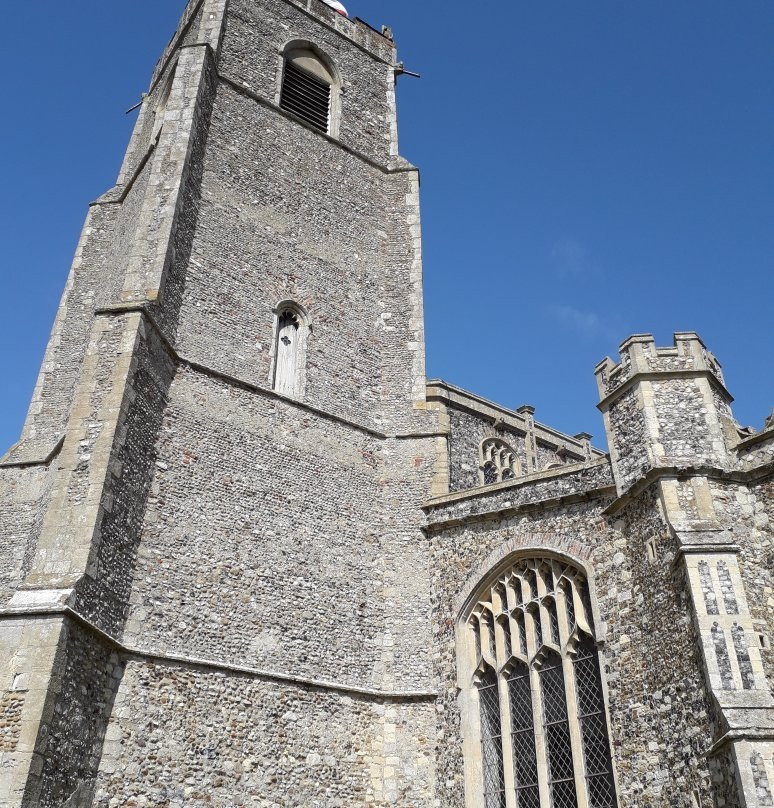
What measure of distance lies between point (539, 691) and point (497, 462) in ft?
23.8

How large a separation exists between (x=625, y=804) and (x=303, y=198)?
40.8 ft

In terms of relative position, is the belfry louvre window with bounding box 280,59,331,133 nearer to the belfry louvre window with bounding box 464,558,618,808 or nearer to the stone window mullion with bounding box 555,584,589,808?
the belfry louvre window with bounding box 464,558,618,808

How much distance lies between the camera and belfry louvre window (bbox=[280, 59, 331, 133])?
60.9 ft

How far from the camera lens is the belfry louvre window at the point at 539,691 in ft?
34.1

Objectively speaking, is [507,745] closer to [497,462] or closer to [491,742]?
[491,742]

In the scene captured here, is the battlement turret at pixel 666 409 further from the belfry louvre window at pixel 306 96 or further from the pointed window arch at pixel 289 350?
the belfry louvre window at pixel 306 96

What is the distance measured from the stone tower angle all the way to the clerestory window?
213cm

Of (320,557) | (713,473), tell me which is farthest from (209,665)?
(713,473)

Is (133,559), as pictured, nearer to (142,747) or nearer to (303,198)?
(142,747)

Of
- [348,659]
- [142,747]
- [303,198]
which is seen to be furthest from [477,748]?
[303,198]

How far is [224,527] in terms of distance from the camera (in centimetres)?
1209

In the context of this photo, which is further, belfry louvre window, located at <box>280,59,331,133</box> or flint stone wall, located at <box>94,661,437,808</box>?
belfry louvre window, located at <box>280,59,331,133</box>

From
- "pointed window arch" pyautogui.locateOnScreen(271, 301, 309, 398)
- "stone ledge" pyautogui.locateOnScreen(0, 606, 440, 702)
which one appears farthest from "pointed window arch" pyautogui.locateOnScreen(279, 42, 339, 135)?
"stone ledge" pyautogui.locateOnScreen(0, 606, 440, 702)

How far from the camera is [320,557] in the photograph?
1291 centimetres
